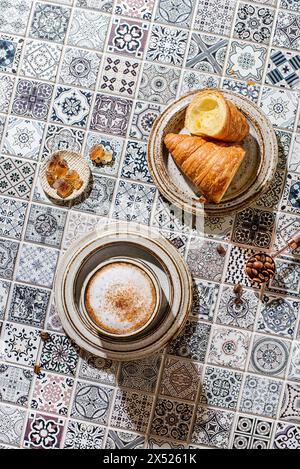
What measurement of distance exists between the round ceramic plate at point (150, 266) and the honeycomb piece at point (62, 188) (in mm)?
126

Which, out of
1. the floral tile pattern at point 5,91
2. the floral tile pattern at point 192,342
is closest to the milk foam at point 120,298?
the floral tile pattern at point 192,342

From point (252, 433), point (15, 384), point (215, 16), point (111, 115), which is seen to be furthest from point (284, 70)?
point (15, 384)

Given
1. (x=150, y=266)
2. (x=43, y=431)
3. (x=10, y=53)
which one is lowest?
(x=43, y=431)

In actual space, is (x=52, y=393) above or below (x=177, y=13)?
below

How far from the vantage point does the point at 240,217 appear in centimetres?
158

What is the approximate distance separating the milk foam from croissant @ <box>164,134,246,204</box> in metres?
0.25

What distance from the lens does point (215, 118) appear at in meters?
1.48

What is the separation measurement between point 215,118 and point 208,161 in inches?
3.9

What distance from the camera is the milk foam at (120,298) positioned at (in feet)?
4.71

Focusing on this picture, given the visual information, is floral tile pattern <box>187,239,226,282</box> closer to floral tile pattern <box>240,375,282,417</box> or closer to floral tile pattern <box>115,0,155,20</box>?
floral tile pattern <box>240,375,282,417</box>

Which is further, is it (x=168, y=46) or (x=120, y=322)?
(x=168, y=46)

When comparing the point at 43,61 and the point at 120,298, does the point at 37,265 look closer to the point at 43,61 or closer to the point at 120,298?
the point at 120,298

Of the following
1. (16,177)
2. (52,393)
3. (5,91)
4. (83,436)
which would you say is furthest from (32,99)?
(83,436)

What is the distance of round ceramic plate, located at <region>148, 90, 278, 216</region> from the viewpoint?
1.56 m
